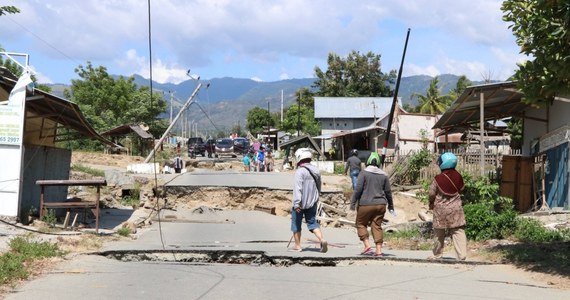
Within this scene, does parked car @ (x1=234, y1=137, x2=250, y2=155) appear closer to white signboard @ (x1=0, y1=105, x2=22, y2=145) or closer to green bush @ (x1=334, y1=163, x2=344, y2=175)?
green bush @ (x1=334, y1=163, x2=344, y2=175)

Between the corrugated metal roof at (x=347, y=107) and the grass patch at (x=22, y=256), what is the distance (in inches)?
2273

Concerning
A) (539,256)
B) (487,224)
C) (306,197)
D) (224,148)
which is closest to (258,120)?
(224,148)

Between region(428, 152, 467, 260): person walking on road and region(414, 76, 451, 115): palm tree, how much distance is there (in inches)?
2256

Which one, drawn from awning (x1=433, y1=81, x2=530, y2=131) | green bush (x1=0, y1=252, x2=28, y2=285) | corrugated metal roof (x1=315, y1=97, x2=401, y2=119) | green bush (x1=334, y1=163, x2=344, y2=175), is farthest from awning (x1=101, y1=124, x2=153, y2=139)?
green bush (x1=0, y1=252, x2=28, y2=285)

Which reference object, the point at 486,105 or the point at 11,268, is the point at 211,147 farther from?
the point at 11,268

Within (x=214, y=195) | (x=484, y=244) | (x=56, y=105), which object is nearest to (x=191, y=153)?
(x=214, y=195)

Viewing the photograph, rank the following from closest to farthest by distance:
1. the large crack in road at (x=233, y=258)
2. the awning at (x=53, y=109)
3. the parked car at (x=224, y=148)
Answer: the large crack in road at (x=233, y=258)
the awning at (x=53, y=109)
the parked car at (x=224, y=148)

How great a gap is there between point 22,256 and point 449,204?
6291 millimetres

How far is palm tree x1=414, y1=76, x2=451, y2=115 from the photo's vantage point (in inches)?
2621

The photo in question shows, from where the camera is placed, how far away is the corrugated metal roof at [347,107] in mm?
67750

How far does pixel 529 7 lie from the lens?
9.18 meters

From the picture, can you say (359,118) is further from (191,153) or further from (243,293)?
(243,293)

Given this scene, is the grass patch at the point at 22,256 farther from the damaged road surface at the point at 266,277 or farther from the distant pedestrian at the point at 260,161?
the distant pedestrian at the point at 260,161

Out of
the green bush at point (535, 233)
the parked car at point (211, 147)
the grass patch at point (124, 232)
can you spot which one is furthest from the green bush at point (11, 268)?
the parked car at point (211, 147)
